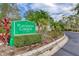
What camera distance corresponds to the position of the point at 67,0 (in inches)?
108

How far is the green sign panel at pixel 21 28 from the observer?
8.98ft

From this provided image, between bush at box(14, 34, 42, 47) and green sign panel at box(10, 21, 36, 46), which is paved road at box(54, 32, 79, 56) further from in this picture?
green sign panel at box(10, 21, 36, 46)

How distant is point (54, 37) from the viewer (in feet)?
9.29

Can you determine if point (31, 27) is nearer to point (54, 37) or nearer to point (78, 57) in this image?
point (54, 37)

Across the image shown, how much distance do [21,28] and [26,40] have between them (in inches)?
6.2

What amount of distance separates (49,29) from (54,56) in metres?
0.33

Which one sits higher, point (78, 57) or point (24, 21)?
point (24, 21)

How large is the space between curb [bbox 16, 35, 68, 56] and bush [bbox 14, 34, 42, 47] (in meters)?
0.11

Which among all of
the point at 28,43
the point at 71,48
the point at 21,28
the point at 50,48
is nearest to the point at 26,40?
the point at 28,43

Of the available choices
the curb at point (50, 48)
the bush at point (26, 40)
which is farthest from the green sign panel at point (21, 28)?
the curb at point (50, 48)

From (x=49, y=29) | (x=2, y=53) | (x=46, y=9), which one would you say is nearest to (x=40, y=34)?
(x=49, y=29)

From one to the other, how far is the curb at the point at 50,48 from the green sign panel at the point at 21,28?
22cm

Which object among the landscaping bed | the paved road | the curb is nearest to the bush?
the landscaping bed

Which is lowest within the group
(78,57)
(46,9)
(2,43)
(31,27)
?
(78,57)
